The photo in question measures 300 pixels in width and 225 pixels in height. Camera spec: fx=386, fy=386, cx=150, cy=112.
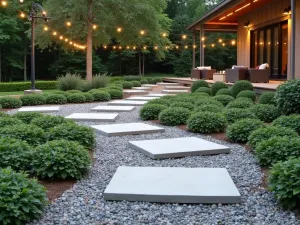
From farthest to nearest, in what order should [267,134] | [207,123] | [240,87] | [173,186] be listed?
[240,87] → [207,123] → [267,134] → [173,186]

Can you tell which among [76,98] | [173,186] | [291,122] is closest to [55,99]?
[76,98]

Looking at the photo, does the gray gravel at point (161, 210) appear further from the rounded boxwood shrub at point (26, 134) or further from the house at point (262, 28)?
the house at point (262, 28)

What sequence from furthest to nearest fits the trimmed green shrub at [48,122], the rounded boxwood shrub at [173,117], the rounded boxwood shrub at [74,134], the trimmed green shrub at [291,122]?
the rounded boxwood shrub at [173,117]
the trimmed green shrub at [48,122]
the trimmed green shrub at [291,122]
the rounded boxwood shrub at [74,134]

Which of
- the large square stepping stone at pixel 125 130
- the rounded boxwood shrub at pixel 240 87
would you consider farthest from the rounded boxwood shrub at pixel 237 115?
the rounded boxwood shrub at pixel 240 87

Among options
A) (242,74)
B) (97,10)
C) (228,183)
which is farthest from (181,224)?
(97,10)

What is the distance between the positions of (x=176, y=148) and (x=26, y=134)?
1831 millimetres

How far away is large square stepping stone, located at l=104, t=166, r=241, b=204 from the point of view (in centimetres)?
304

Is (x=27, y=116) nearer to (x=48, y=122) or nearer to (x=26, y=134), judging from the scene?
(x=48, y=122)

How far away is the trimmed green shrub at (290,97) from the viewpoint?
595 cm

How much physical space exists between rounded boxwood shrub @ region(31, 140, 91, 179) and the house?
9.19 m

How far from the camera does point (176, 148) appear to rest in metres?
4.73

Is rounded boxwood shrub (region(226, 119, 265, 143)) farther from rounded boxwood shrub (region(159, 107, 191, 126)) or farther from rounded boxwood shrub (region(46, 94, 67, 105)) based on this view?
rounded boxwood shrub (region(46, 94, 67, 105))

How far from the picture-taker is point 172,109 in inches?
279

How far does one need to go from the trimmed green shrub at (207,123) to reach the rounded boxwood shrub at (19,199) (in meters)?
3.50
